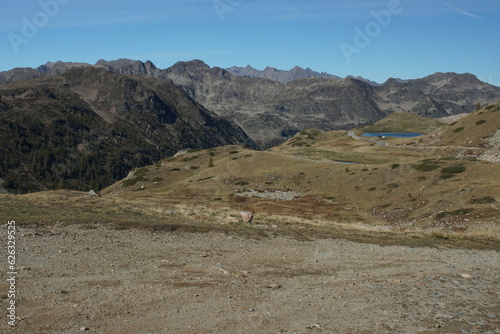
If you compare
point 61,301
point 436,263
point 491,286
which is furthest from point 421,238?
point 61,301

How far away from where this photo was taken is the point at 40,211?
97.8 ft

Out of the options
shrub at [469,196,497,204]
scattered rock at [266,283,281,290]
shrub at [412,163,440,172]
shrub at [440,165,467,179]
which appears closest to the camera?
scattered rock at [266,283,281,290]

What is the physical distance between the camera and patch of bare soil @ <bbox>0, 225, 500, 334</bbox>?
38.2 ft

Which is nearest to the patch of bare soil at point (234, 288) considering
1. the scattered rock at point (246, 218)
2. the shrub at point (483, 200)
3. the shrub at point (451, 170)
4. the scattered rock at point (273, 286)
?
the scattered rock at point (273, 286)

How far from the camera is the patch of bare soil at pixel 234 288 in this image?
11648mm

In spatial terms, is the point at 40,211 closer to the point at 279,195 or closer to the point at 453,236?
the point at 453,236

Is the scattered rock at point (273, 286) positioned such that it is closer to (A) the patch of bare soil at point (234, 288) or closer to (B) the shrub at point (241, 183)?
(A) the patch of bare soil at point (234, 288)

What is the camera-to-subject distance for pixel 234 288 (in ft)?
48.4

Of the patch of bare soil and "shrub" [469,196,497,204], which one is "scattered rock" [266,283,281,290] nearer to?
the patch of bare soil

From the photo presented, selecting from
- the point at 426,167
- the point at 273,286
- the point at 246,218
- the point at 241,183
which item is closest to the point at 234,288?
the point at 273,286

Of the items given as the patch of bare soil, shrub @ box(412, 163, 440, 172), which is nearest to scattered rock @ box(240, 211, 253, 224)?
the patch of bare soil

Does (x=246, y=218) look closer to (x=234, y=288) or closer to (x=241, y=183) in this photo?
(x=234, y=288)

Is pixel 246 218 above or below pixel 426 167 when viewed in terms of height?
below

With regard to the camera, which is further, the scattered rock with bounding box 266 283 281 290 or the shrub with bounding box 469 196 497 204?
the shrub with bounding box 469 196 497 204
